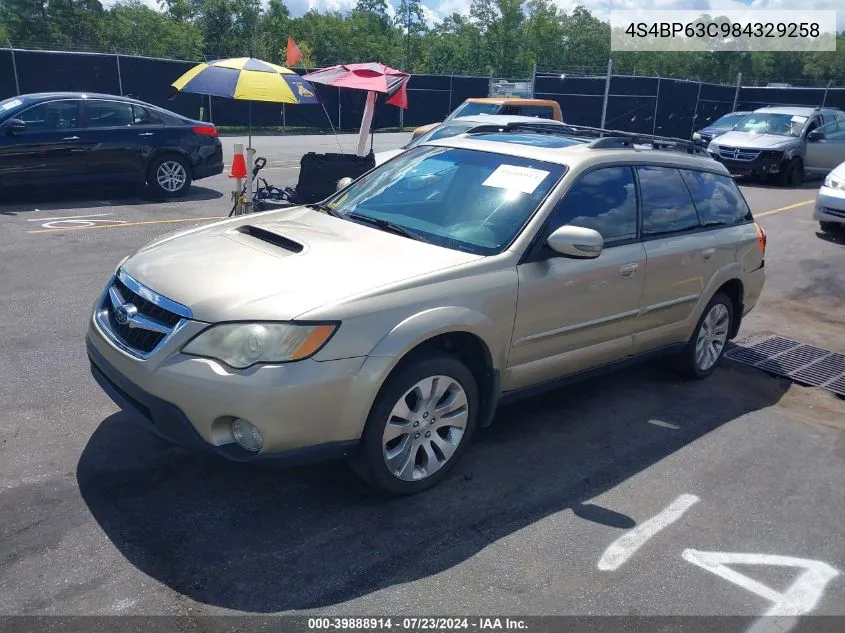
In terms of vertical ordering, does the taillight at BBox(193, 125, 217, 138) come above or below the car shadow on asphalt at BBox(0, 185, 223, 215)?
above

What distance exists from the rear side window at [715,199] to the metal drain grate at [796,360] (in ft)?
4.14

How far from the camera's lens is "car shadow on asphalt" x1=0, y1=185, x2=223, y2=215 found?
10.8 m

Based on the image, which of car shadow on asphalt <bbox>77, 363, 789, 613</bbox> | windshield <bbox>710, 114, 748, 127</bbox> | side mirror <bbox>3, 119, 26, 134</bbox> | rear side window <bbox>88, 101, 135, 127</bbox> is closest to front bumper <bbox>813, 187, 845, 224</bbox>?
car shadow on asphalt <bbox>77, 363, 789, 613</bbox>

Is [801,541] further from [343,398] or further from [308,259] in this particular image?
[308,259]

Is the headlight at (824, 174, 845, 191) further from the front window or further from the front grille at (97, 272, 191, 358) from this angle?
the front grille at (97, 272, 191, 358)

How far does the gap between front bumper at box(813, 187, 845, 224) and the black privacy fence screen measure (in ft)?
49.1

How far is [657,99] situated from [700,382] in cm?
2504

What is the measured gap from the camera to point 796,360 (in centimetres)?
668

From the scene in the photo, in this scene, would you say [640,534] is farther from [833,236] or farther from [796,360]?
[833,236]

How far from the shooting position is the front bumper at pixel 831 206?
1145cm

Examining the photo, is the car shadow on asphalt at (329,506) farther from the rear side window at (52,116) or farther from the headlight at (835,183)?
the headlight at (835,183)

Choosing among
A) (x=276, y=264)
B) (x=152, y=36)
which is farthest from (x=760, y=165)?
(x=152, y=36)

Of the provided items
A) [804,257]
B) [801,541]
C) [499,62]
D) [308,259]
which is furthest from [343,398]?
[499,62]

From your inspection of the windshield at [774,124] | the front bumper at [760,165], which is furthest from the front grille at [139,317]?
the windshield at [774,124]
